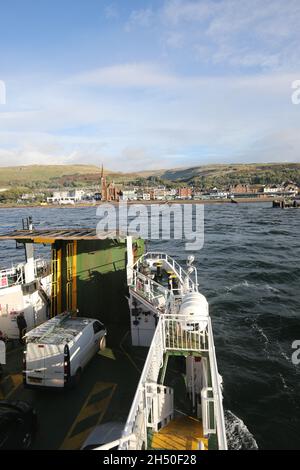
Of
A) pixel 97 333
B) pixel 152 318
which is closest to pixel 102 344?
pixel 97 333

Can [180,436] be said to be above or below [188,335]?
below

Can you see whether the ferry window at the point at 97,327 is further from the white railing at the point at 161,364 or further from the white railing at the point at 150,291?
the white railing at the point at 161,364

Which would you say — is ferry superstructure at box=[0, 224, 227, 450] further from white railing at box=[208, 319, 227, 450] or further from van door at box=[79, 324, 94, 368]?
van door at box=[79, 324, 94, 368]

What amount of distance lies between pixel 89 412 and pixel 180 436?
3314mm

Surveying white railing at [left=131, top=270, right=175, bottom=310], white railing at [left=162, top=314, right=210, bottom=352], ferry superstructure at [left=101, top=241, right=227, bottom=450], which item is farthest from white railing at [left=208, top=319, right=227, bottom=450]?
white railing at [left=131, top=270, right=175, bottom=310]

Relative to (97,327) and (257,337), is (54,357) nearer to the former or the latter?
(97,327)

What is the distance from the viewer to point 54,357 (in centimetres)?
1084

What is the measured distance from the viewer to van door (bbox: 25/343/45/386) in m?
10.9

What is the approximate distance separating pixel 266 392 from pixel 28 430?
1093cm

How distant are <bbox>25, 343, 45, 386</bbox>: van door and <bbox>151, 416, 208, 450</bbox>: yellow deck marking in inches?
181

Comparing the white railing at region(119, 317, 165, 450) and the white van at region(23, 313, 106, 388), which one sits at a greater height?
the white railing at region(119, 317, 165, 450)

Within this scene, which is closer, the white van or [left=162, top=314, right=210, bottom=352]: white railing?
[left=162, top=314, right=210, bottom=352]: white railing

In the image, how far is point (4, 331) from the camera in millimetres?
15445

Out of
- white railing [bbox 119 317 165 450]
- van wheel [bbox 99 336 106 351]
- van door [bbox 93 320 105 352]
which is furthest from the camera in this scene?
van wheel [bbox 99 336 106 351]
